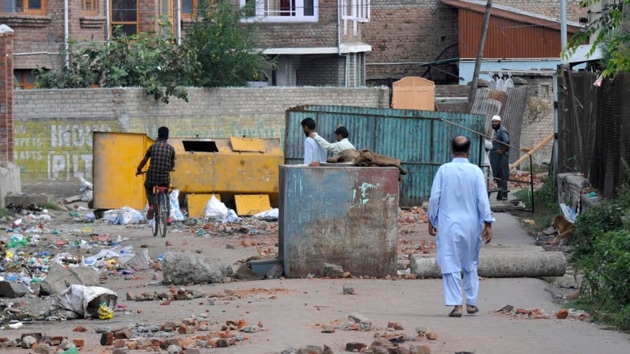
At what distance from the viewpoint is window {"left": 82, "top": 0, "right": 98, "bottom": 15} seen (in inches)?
1284

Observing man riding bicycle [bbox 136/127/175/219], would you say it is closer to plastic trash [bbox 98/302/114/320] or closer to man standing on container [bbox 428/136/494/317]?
plastic trash [bbox 98/302/114/320]

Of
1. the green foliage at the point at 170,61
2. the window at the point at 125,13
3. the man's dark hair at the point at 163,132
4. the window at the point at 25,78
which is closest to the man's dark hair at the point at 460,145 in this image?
the man's dark hair at the point at 163,132

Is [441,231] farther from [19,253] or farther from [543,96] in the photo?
[543,96]

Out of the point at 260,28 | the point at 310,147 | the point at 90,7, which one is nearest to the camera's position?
the point at 310,147

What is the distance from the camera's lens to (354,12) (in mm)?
39469

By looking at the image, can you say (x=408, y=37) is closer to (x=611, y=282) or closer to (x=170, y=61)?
(x=170, y=61)

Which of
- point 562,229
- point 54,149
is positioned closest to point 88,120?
point 54,149

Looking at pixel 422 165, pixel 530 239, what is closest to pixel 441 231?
pixel 530 239

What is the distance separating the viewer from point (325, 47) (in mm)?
37750

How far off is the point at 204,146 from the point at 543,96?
55.2 feet

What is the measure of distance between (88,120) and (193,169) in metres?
5.78

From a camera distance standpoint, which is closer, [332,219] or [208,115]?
[332,219]

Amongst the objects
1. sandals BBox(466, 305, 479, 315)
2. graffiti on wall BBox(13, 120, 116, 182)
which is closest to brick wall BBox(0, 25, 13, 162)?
graffiti on wall BBox(13, 120, 116, 182)

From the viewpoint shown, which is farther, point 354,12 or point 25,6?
point 354,12
